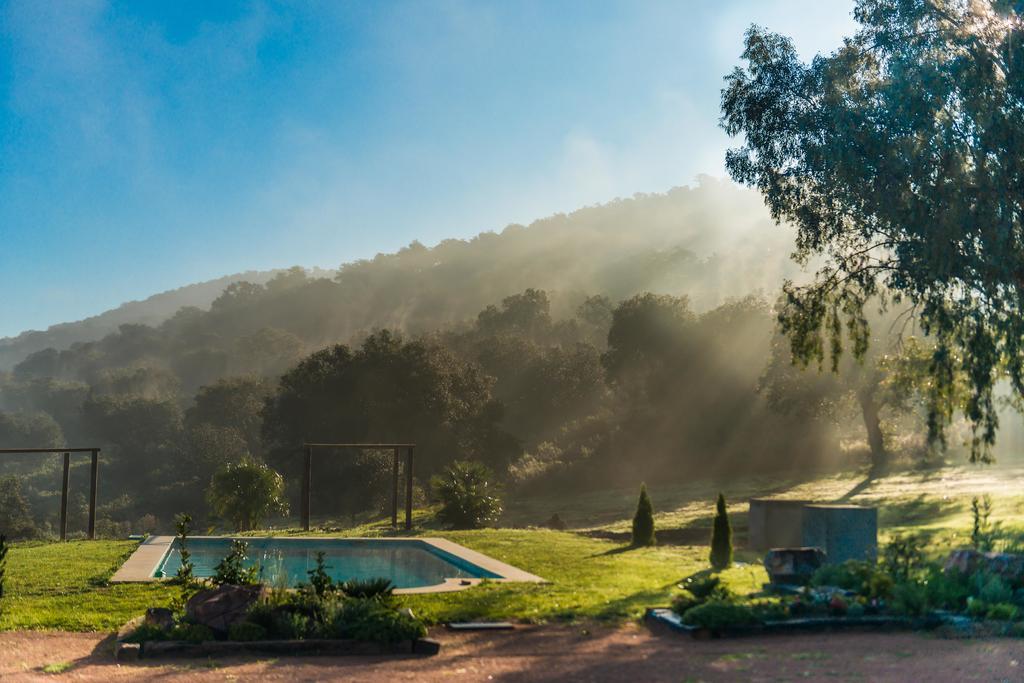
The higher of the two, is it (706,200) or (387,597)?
(706,200)

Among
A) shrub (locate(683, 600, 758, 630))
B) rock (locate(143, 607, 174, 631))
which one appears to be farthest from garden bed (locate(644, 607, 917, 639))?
rock (locate(143, 607, 174, 631))

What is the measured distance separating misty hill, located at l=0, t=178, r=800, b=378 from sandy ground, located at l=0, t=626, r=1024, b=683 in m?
66.2

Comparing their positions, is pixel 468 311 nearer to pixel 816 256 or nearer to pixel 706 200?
pixel 706 200

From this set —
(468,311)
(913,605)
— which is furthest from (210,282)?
(913,605)

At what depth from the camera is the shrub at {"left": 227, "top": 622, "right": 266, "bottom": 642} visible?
8.48 meters

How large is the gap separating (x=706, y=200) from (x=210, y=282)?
77191 millimetres

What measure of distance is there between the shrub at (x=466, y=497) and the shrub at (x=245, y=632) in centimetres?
1569

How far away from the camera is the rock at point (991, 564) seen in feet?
34.9

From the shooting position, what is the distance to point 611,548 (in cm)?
1878

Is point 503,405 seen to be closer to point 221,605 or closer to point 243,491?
point 243,491

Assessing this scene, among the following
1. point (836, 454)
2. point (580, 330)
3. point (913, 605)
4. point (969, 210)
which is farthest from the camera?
point (580, 330)

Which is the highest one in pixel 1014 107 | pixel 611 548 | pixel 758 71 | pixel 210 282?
pixel 210 282

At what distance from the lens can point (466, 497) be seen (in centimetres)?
2438

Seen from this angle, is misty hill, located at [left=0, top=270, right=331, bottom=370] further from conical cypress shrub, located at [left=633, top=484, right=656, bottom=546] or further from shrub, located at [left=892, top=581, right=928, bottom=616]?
shrub, located at [left=892, top=581, right=928, bottom=616]
